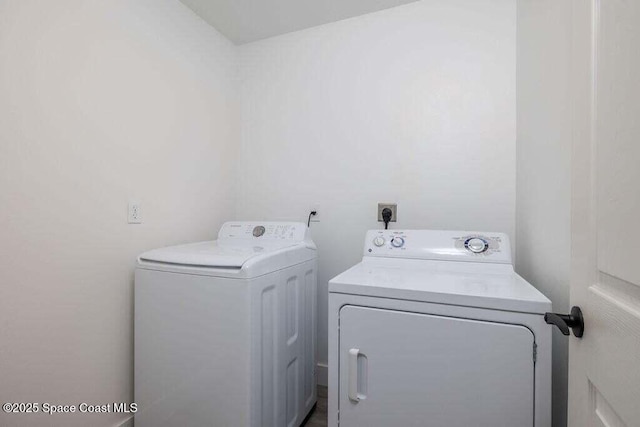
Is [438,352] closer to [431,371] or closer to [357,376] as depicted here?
[431,371]

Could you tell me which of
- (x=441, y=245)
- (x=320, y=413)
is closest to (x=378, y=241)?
(x=441, y=245)

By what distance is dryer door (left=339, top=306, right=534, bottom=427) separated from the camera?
859 millimetres

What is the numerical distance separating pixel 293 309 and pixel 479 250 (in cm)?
92

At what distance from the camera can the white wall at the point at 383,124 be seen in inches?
63.7

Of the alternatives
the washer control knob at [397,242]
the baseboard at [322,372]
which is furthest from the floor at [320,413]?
the washer control knob at [397,242]

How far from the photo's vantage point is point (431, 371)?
936 millimetres

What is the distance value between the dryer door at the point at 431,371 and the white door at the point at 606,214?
204mm

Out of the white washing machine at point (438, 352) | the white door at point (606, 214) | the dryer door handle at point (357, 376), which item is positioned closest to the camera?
the white door at point (606, 214)

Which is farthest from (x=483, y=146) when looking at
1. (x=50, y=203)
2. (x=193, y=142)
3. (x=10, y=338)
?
(x=10, y=338)

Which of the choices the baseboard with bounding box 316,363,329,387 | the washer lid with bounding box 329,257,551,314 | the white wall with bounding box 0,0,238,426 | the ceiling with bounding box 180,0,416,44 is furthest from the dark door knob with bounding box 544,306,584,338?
the ceiling with bounding box 180,0,416,44

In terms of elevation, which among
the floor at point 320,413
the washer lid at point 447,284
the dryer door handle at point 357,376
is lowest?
the floor at point 320,413

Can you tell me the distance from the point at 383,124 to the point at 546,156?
875mm

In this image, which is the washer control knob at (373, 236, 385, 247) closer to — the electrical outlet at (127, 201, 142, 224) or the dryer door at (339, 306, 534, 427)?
the dryer door at (339, 306, 534, 427)

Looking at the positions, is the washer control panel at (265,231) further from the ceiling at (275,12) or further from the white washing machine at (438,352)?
the ceiling at (275,12)
